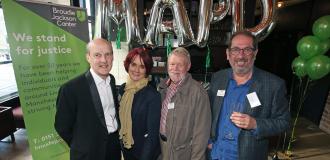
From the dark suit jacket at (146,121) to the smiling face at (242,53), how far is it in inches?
23.8

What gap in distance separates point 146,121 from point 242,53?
82cm

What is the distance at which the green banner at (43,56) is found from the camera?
6.02ft

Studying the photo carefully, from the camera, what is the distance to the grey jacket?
1572mm

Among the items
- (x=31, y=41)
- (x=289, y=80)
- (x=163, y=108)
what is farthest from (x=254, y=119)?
(x=289, y=80)

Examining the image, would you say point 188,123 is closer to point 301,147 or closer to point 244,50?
point 244,50

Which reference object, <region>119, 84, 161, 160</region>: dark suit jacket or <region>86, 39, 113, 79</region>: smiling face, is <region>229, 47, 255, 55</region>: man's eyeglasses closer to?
<region>119, 84, 161, 160</region>: dark suit jacket

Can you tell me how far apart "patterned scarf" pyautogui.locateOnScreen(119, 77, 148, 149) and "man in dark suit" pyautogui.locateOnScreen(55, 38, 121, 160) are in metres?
0.14

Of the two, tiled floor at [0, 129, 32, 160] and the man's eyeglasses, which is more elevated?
the man's eyeglasses

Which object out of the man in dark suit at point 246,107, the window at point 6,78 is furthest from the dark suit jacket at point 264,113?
the window at point 6,78

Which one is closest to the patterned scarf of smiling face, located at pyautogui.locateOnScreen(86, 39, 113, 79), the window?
smiling face, located at pyautogui.locateOnScreen(86, 39, 113, 79)

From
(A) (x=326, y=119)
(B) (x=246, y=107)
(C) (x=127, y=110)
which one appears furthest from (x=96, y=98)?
(A) (x=326, y=119)

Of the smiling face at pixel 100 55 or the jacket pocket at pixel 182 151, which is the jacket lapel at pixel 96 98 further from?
the jacket pocket at pixel 182 151

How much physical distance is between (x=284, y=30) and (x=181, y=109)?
567 centimetres

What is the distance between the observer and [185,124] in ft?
5.23
